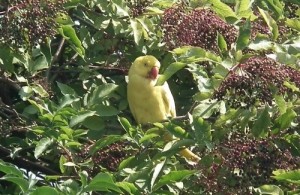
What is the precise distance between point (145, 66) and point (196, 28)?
791mm

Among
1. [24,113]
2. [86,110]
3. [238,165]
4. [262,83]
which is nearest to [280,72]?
[262,83]

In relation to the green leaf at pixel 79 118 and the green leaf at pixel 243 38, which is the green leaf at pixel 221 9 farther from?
the green leaf at pixel 79 118

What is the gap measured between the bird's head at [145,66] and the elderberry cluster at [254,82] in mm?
925

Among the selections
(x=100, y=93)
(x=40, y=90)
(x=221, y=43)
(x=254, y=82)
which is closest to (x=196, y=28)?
(x=221, y=43)

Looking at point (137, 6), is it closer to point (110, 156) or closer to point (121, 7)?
point (121, 7)

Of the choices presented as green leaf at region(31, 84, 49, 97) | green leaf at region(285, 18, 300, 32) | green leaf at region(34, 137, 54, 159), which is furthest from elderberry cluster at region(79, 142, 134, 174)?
green leaf at region(285, 18, 300, 32)

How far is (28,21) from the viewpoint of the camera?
3344 millimetres

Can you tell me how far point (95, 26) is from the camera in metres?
4.00

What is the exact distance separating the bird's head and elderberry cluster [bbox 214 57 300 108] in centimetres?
92

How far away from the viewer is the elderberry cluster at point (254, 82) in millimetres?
3041

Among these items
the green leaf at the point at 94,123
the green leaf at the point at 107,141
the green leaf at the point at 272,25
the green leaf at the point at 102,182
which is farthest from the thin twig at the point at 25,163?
the green leaf at the point at 272,25

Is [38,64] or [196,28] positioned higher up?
[196,28]

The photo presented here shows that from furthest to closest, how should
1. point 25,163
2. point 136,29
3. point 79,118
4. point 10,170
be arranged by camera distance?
point 25,163
point 136,29
point 79,118
point 10,170

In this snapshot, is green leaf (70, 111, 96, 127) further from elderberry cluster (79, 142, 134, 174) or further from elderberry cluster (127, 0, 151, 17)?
elderberry cluster (127, 0, 151, 17)
